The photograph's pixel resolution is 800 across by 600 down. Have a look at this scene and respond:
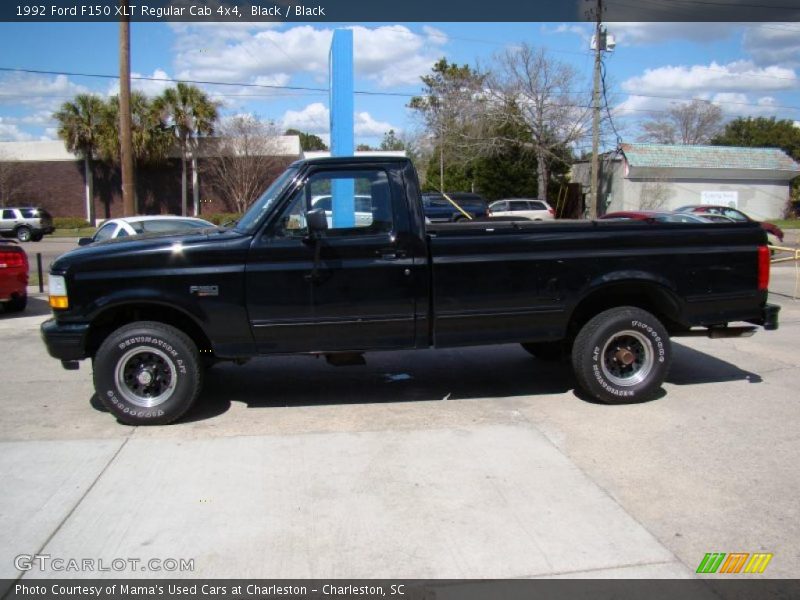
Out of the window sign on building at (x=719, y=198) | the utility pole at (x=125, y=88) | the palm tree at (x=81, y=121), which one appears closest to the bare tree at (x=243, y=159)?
the palm tree at (x=81, y=121)

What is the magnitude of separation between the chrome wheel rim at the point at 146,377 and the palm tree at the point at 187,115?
34263mm

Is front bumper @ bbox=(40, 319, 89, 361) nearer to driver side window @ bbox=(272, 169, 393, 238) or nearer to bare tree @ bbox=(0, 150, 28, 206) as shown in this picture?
driver side window @ bbox=(272, 169, 393, 238)

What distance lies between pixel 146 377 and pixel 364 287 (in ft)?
6.26

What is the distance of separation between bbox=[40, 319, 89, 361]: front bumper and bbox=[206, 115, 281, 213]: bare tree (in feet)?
110

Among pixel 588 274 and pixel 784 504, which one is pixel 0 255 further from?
pixel 784 504

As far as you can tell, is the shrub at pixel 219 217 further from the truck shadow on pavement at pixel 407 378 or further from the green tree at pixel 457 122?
the truck shadow on pavement at pixel 407 378

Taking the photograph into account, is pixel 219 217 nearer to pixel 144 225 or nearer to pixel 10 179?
pixel 10 179

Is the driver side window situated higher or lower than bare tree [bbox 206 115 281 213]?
lower

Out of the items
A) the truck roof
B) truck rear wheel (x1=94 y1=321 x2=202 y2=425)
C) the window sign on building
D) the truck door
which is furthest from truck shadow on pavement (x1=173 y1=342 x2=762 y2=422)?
the window sign on building

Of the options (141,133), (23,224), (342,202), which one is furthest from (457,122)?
(342,202)

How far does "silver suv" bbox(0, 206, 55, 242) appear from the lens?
32.5 meters

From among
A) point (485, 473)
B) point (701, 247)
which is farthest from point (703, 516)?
point (701, 247)

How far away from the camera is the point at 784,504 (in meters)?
4.02

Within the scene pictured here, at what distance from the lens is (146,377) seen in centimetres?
541
